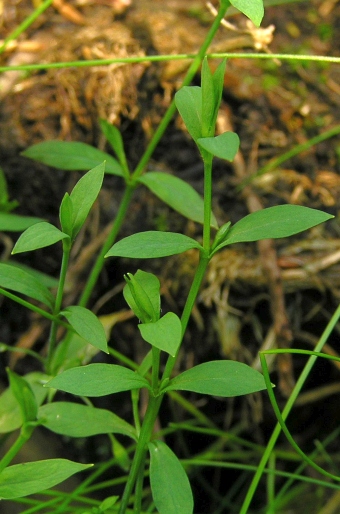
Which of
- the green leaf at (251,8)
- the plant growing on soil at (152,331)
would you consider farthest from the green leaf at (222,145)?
the green leaf at (251,8)

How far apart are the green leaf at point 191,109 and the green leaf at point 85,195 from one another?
0.09 m

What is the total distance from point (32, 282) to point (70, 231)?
77mm

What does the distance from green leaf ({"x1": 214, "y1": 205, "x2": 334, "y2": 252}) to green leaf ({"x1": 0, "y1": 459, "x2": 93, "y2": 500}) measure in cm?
24

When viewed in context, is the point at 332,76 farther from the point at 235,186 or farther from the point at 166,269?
the point at 166,269

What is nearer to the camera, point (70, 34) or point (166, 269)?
point (166, 269)

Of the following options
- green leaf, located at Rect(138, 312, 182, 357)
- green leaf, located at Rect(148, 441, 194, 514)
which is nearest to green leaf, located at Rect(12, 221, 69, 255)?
green leaf, located at Rect(138, 312, 182, 357)

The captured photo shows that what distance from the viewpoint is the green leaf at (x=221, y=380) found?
0.50m

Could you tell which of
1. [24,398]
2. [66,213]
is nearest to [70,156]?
[66,213]

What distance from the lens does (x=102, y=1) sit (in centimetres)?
123

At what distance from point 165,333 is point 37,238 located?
141mm

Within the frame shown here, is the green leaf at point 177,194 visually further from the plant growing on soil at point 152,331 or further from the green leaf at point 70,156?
the plant growing on soil at point 152,331

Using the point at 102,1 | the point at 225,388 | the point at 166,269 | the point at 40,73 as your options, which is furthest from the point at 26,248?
the point at 102,1

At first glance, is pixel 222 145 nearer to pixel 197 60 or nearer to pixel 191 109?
pixel 191 109

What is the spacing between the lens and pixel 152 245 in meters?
0.51
